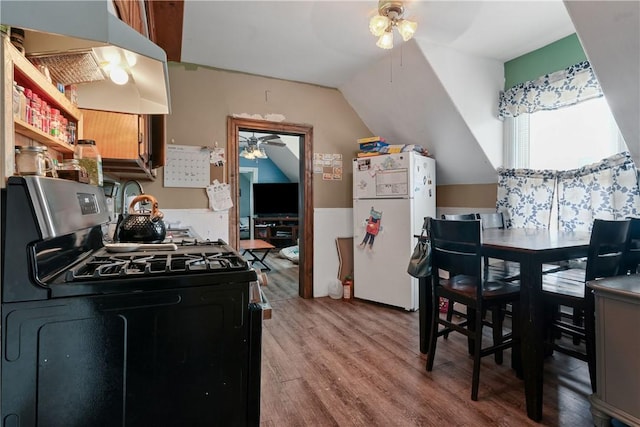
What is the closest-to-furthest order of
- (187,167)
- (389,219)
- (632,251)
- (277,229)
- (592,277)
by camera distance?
(592,277) → (632,251) → (187,167) → (389,219) → (277,229)

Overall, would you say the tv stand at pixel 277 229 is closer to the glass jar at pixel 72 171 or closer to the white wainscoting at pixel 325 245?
the white wainscoting at pixel 325 245

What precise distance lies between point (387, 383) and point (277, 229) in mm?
6118

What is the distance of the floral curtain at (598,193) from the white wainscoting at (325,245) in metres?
2.14

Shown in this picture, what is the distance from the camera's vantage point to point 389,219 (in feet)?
11.3

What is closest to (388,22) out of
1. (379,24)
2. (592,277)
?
(379,24)

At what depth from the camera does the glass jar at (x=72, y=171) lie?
4.10 feet

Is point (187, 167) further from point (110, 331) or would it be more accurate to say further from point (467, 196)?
point (467, 196)

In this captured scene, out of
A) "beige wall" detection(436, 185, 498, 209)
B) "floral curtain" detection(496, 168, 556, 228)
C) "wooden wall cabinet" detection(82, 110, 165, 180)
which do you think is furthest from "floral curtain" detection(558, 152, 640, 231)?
"wooden wall cabinet" detection(82, 110, 165, 180)

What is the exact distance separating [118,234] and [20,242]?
36.2 inches

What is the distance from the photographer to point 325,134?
3957 mm

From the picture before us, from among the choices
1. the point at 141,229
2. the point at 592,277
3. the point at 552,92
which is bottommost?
the point at 592,277

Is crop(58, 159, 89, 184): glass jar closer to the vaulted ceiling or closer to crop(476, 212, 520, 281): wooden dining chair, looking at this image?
the vaulted ceiling

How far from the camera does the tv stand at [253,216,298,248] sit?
7855mm

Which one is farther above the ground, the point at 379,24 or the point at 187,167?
the point at 379,24
